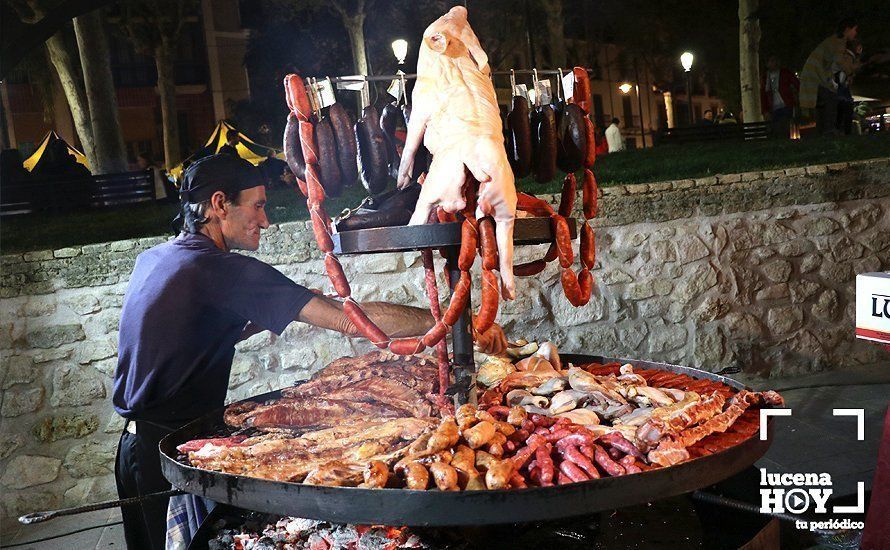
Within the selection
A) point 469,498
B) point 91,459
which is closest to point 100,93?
point 91,459

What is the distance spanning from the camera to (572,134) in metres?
2.92

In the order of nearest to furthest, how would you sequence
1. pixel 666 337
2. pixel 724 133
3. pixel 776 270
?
1. pixel 666 337
2. pixel 776 270
3. pixel 724 133

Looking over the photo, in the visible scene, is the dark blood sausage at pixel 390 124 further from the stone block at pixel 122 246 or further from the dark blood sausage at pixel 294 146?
the stone block at pixel 122 246

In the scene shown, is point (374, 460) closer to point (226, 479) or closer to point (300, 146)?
point (226, 479)

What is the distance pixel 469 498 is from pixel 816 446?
412cm

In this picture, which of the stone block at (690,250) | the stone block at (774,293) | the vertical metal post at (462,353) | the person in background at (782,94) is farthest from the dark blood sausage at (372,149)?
the person in background at (782,94)

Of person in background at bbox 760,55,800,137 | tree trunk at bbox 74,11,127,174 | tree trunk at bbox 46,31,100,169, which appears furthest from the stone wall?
person in background at bbox 760,55,800,137

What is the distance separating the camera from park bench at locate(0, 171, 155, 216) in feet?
21.3

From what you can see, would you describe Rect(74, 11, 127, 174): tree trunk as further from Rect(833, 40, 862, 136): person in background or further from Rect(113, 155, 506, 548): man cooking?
Rect(833, 40, 862, 136): person in background

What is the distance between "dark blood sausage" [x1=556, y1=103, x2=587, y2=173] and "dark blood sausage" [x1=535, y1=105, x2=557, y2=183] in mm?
62

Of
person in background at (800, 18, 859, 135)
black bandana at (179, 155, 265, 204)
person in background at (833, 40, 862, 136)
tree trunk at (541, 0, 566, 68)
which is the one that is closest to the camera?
black bandana at (179, 155, 265, 204)

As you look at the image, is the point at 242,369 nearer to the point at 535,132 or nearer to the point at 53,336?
the point at 53,336

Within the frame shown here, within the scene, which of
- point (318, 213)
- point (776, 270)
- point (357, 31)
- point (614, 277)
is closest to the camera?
point (318, 213)

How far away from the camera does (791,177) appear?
263 inches
